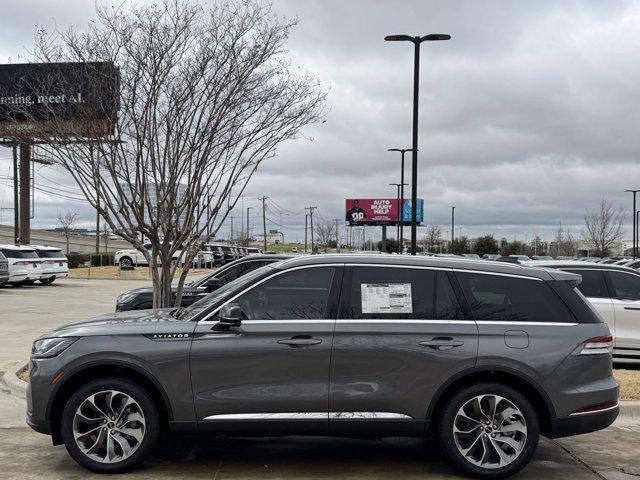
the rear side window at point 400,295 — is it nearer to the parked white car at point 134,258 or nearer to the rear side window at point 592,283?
the rear side window at point 592,283

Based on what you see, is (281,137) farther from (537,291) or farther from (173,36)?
(537,291)

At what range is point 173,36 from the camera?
1052 centimetres

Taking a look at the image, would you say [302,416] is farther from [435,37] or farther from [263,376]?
[435,37]

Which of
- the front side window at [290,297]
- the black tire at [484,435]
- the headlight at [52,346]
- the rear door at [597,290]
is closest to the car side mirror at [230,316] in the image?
the front side window at [290,297]

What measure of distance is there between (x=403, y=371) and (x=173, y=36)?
715cm

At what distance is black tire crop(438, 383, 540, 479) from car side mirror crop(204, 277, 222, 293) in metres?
7.30

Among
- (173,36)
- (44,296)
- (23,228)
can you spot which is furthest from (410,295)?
(23,228)

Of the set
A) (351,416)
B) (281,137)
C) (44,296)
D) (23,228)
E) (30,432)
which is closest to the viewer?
(351,416)

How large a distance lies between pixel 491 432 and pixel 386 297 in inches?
52.5

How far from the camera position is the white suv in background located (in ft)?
98.5

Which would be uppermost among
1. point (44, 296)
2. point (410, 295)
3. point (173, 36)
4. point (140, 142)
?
point (173, 36)

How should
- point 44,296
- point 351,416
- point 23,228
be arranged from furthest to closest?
1. point 23,228
2. point 44,296
3. point 351,416

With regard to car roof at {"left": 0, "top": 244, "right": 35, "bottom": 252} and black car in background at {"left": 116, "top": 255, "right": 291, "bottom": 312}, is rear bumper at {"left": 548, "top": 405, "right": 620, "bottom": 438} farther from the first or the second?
car roof at {"left": 0, "top": 244, "right": 35, "bottom": 252}

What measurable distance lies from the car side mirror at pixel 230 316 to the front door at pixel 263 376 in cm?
8
